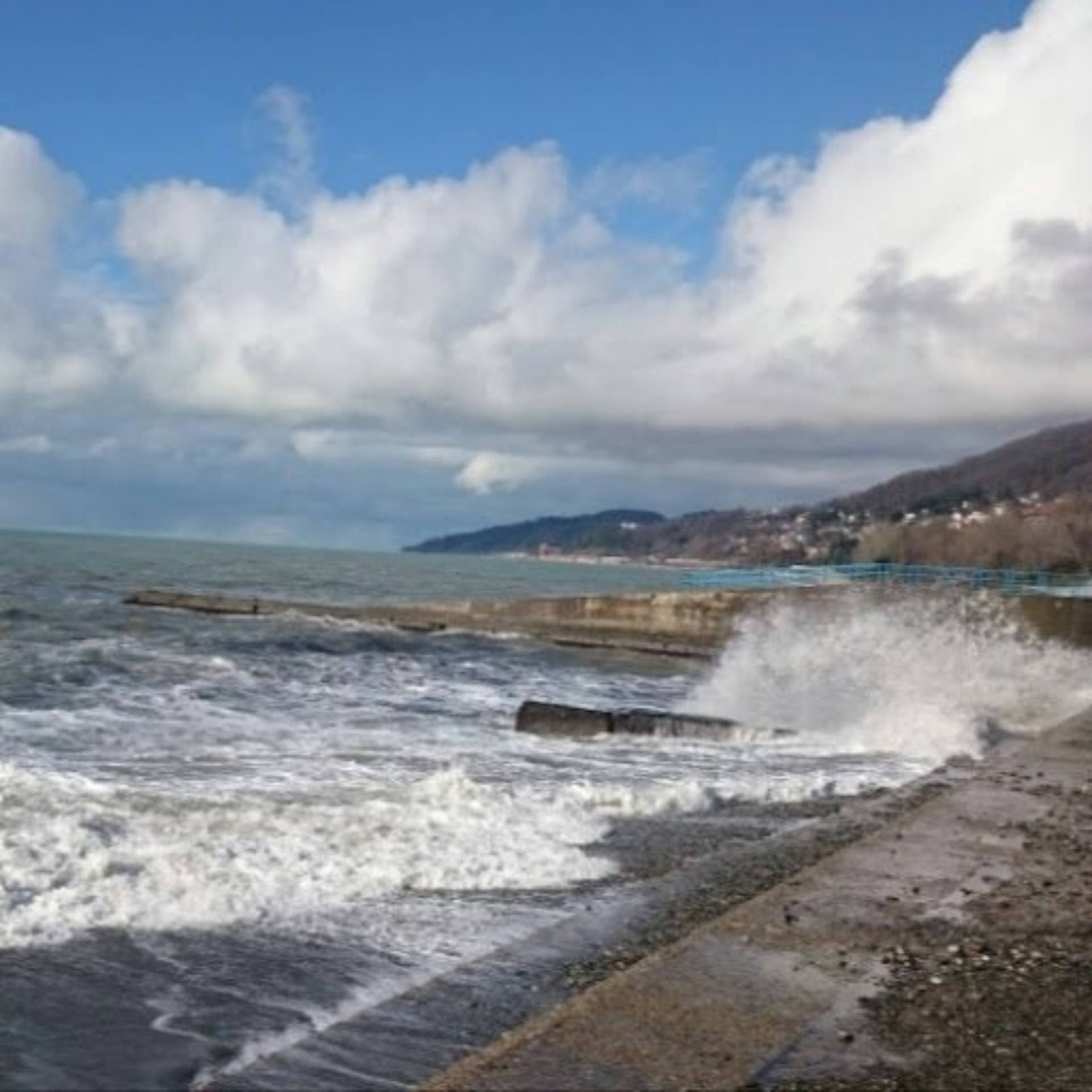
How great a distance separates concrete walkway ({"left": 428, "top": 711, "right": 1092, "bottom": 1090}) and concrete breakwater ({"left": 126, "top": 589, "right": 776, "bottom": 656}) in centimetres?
2919

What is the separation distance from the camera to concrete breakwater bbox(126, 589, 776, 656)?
36812mm

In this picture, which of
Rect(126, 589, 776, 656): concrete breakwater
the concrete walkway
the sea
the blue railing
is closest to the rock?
the sea

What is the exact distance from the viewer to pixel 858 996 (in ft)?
16.1

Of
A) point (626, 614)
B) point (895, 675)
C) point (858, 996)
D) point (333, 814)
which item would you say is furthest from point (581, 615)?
point (858, 996)

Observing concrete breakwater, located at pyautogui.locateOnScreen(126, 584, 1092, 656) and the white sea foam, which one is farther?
concrete breakwater, located at pyautogui.locateOnScreen(126, 584, 1092, 656)

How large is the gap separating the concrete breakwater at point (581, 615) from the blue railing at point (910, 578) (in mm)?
1803

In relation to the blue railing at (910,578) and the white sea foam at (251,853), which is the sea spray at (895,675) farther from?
the white sea foam at (251,853)

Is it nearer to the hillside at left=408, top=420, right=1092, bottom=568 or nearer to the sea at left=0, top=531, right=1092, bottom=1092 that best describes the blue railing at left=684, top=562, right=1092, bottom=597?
the sea at left=0, top=531, right=1092, bottom=1092

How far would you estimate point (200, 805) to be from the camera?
9609mm

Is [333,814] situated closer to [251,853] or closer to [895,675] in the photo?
[251,853]

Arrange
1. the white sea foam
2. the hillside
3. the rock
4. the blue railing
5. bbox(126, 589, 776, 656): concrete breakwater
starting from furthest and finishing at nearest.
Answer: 1. the hillside
2. bbox(126, 589, 776, 656): concrete breakwater
3. the blue railing
4. the rock
5. the white sea foam

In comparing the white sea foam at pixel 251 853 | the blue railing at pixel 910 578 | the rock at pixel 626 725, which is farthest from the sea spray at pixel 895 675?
the white sea foam at pixel 251 853

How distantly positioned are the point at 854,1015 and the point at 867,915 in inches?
60.0

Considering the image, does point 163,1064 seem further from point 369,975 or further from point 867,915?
point 867,915
